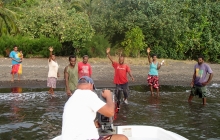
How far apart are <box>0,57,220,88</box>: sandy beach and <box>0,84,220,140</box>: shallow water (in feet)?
6.42

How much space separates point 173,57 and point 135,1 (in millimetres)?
5827

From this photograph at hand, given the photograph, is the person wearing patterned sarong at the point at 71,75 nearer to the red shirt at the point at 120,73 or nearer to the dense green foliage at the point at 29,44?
the red shirt at the point at 120,73

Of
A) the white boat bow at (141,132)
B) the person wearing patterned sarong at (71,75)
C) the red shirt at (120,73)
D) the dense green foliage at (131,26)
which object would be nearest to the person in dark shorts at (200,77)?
the red shirt at (120,73)

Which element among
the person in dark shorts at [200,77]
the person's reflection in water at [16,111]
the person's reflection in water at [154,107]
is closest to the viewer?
the person's reflection in water at [16,111]

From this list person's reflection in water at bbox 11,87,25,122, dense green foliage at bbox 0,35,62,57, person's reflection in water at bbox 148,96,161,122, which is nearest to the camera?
person's reflection in water at bbox 11,87,25,122

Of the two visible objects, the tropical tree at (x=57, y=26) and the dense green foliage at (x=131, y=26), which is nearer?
the tropical tree at (x=57, y=26)

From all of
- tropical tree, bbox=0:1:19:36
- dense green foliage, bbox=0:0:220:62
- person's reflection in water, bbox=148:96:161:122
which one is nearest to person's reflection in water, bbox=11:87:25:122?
person's reflection in water, bbox=148:96:161:122

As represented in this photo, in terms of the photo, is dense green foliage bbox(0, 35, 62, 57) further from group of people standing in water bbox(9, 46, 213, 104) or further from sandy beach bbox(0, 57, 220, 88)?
group of people standing in water bbox(9, 46, 213, 104)

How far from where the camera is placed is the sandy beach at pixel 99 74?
16802 millimetres

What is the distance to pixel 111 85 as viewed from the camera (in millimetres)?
16812

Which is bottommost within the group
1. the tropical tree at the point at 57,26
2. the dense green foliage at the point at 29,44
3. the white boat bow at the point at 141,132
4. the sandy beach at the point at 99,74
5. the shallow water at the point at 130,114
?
the shallow water at the point at 130,114

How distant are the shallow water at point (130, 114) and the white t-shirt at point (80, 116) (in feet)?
12.0

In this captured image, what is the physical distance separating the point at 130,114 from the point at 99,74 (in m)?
9.06

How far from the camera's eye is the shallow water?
8.55m
